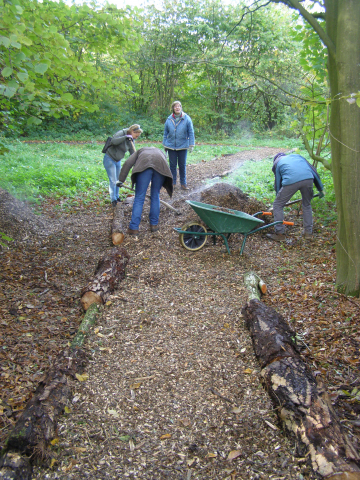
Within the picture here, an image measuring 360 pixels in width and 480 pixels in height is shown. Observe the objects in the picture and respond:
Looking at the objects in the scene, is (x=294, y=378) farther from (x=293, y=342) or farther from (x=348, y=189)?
(x=348, y=189)

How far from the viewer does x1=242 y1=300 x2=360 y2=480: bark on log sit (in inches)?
70.6

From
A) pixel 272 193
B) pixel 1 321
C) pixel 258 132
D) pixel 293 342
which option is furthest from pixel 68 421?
pixel 258 132

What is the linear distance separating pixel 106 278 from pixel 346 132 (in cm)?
292

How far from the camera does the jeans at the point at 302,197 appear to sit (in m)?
4.93

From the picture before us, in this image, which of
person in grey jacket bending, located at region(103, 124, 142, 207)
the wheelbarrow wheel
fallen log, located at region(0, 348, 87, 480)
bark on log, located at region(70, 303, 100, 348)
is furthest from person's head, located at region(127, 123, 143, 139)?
fallen log, located at region(0, 348, 87, 480)

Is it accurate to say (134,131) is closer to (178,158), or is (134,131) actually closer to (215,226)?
(178,158)

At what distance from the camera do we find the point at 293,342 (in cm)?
279

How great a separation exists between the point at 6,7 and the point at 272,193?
5748 mm

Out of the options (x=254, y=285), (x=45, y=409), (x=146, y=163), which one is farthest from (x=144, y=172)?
(x=45, y=409)

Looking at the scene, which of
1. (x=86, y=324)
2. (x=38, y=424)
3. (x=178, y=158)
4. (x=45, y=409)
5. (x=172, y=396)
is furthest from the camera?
(x=178, y=158)

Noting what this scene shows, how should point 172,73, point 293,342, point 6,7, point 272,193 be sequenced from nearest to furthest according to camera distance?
point 6,7
point 293,342
point 272,193
point 172,73

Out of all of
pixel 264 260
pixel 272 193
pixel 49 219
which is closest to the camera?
pixel 264 260

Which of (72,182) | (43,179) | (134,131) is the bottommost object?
(72,182)

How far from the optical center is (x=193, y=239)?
16.4 ft
